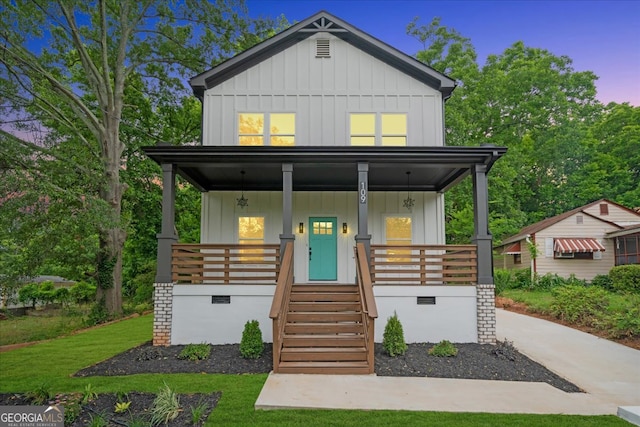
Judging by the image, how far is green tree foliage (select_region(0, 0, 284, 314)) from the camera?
Answer: 10.9m

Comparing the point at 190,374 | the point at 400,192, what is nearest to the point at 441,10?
the point at 400,192

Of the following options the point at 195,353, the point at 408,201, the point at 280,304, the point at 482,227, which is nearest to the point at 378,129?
the point at 408,201

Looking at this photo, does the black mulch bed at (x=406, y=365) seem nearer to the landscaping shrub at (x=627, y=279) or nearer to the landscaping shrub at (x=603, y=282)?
the landscaping shrub at (x=627, y=279)

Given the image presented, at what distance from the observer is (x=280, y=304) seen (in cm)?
746

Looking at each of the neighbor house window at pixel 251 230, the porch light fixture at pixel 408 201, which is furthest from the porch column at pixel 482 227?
the neighbor house window at pixel 251 230

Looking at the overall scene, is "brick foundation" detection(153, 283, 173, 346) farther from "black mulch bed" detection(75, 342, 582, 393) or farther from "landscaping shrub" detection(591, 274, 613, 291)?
"landscaping shrub" detection(591, 274, 613, 291)

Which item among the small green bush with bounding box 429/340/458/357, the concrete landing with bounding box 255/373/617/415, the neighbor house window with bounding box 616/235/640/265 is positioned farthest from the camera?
the neighbor house window with bounding box 616/235/640/265

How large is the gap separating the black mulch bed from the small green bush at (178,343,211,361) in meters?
0.11

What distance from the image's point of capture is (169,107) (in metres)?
19.8

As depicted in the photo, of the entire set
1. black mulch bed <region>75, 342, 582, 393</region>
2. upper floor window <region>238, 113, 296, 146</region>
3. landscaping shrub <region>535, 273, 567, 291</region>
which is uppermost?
upper floor window <region>238, 113, 296, 146</region>

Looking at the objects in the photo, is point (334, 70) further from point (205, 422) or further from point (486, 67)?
point (486, 67)

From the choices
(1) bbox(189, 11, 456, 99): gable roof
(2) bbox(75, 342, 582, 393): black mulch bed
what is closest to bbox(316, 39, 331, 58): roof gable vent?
(1) bbox(189, 11, 456, 99): gable roof

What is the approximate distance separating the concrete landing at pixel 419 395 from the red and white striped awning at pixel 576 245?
15.8 meters

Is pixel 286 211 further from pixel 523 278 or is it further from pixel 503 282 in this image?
pixel 523 278
